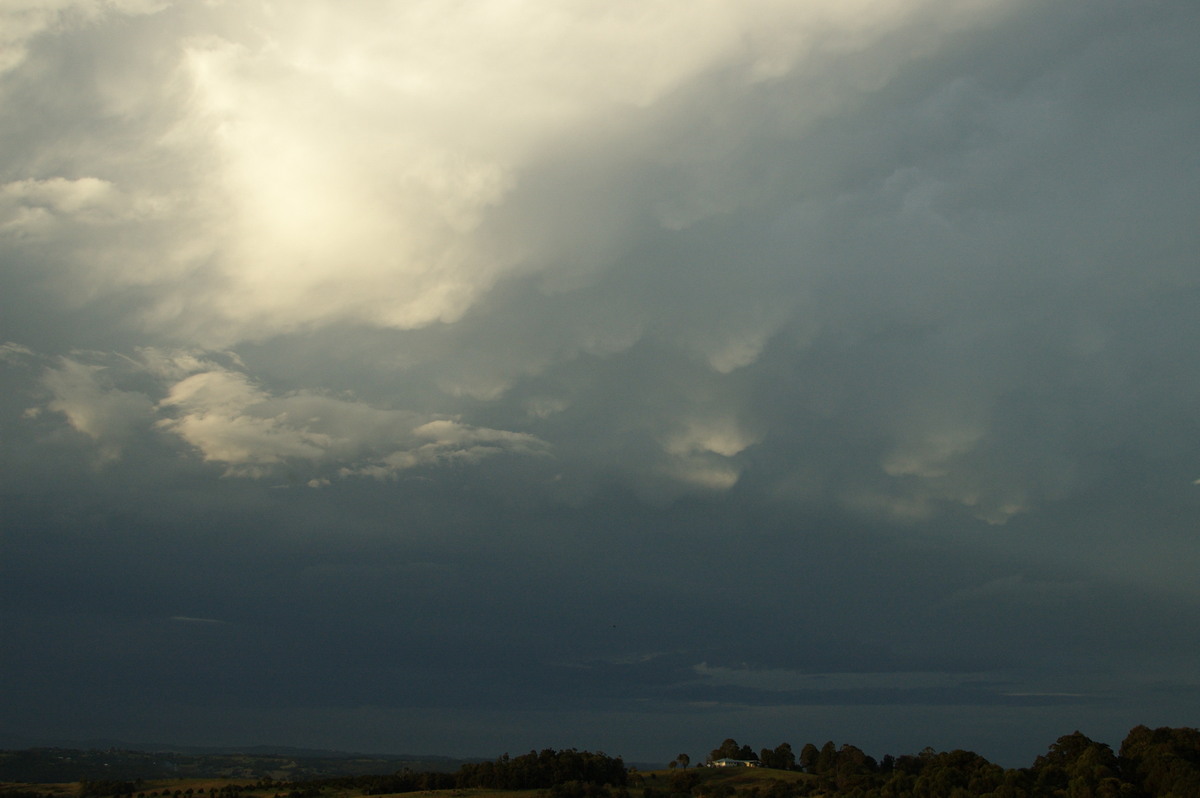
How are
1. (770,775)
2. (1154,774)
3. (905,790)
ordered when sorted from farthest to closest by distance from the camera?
(770,775)
(905,790)
(1154,774)

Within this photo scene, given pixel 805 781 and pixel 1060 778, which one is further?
pixel 805 781

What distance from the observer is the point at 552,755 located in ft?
529

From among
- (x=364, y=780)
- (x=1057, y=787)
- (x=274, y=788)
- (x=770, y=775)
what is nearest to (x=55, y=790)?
(x=274, y=788)

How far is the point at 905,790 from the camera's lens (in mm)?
108562

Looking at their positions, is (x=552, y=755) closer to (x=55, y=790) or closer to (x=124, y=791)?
(x=124, y=791)

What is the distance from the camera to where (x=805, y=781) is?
159 metres

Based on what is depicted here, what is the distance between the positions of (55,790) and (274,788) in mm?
46811

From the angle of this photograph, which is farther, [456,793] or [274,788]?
[274,788]

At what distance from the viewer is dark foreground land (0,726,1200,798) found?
98.9 meters

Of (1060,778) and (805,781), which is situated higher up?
(1060,778)

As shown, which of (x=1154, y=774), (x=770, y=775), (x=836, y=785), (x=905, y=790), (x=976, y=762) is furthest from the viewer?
(x=770, y=775)

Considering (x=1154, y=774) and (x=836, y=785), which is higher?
(x=1154, y=774)

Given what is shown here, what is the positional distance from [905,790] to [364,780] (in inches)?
4083

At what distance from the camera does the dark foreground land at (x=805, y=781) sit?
9888cm
